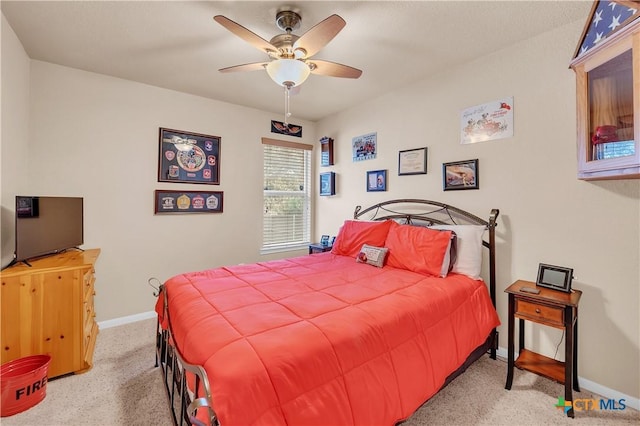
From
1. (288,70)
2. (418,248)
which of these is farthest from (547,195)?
(288,70)

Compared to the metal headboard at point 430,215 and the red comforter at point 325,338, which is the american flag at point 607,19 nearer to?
the metal headboard at point 430,215

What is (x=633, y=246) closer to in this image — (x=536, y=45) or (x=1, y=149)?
(x=536, y=45)

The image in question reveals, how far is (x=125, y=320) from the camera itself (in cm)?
307

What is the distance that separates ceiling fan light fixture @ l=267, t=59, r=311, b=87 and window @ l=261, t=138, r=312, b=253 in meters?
2.13

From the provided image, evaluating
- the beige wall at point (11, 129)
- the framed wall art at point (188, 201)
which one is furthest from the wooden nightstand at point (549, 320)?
the beige wall at point (11, 129)

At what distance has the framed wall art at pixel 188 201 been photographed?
10.8 ft

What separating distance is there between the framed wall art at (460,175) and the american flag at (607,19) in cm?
106

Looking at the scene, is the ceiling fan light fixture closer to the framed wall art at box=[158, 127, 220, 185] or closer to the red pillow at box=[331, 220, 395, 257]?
the red pillow at box=[331, 220, 395, 257]

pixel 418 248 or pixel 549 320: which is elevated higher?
pixel 418 248

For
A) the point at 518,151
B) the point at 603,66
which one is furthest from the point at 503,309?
the point at 603,66

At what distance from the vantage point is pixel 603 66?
169 cm

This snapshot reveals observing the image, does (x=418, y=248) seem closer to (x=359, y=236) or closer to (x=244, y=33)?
(x=359, y=236)

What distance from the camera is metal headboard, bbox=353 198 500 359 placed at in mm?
2439

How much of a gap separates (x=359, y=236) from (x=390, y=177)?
91 cm
